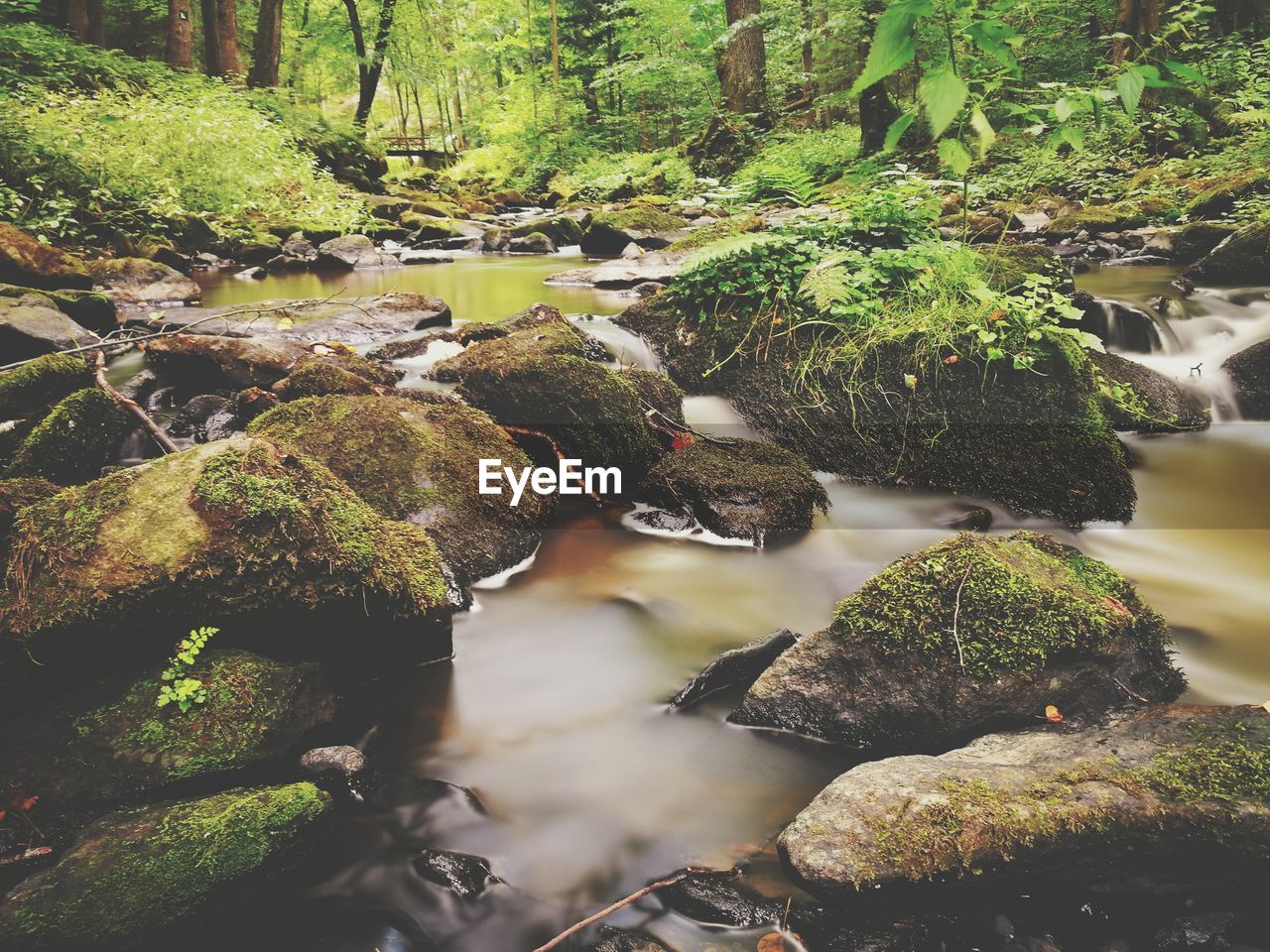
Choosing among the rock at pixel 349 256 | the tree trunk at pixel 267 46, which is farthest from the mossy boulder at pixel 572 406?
the tree trunk at pixel 267 46

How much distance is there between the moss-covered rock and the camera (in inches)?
155

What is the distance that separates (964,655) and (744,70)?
65.4 ft

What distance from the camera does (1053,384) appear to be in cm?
481

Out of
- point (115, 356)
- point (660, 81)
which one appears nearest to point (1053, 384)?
point (115, 356)

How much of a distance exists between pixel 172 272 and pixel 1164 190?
15.8m

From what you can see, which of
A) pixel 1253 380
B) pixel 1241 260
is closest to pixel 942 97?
pixel 1253 380

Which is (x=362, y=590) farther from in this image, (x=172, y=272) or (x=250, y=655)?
(x=172, y=272)

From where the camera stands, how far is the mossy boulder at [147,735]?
2.33 metres

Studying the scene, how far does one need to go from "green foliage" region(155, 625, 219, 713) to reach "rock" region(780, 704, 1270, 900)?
203 centimetres

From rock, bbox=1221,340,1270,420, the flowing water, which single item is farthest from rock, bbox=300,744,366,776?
rock, bbox=1221,340,1270,420

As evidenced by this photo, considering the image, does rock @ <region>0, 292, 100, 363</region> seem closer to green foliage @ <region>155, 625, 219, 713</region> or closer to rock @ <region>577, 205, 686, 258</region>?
green foliage @ <region>155, 625, 219, 713</region>

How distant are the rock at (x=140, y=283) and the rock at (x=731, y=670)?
32.2 ft

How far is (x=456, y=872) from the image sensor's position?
2.34m

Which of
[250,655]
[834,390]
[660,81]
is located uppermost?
[660,81]
